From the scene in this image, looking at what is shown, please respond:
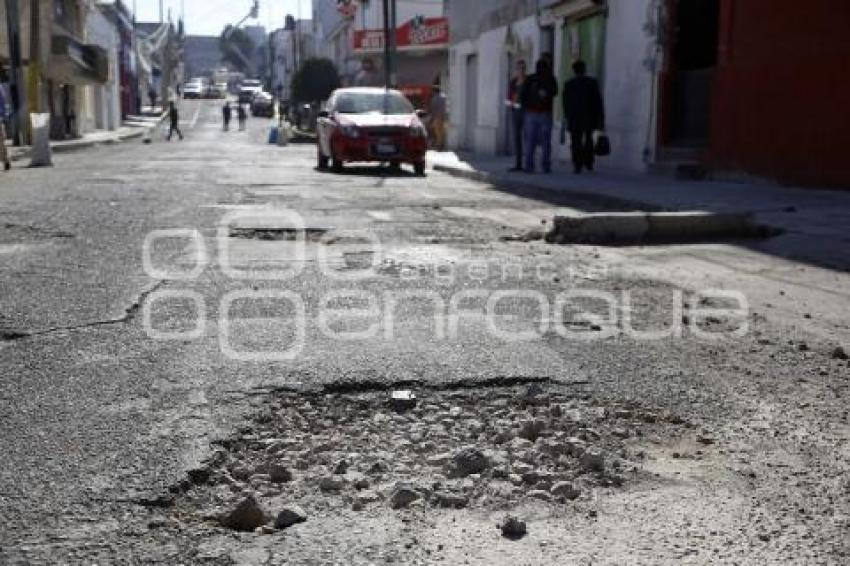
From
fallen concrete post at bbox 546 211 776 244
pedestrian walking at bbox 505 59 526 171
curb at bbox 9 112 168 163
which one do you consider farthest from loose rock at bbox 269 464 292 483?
curb at bbox 9 112 168 163

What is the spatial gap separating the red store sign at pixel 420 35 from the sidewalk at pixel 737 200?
28.5m

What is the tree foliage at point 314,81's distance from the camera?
5028 centimetres

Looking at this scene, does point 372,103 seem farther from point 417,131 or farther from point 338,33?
point 338,33

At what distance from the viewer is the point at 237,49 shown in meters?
135

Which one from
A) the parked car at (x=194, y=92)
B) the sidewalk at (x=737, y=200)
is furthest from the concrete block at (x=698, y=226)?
the parked car at (x=194, y=92)

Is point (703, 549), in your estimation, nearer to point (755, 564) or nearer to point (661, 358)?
point (755, 564)

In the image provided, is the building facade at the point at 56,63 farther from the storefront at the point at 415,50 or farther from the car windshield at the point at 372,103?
the storefront at the point at 415,50

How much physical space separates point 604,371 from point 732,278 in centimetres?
258

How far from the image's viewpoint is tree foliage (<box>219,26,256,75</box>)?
133 metres

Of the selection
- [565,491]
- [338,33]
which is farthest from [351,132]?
[338,33]

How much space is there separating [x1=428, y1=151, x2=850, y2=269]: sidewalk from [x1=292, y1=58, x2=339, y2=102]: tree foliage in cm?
3648

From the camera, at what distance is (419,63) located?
48375mm

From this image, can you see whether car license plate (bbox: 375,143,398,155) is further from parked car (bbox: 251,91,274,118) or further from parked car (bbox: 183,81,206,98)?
parked car (bbox: 183,81,206,98)

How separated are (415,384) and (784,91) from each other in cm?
918
